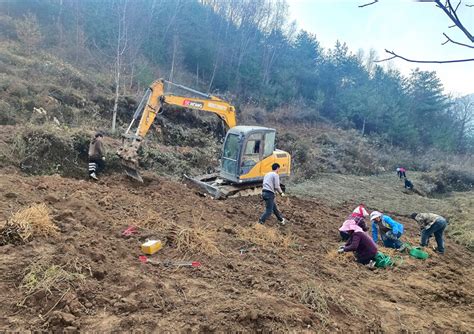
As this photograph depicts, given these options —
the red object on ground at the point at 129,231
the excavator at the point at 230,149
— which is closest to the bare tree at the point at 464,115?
the excavator at the point at 230,149

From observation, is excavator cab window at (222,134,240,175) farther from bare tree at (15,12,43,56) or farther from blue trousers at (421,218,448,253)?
bare tree at (15,12,43,56)

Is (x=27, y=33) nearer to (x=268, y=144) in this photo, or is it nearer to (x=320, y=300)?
(x=268, y=144)

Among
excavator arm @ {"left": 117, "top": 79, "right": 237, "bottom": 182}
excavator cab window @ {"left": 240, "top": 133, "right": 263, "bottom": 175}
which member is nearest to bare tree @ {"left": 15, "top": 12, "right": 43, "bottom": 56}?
excavator arm @ {"left": 117, "top": 79, "right": 237, "bottom": 182}

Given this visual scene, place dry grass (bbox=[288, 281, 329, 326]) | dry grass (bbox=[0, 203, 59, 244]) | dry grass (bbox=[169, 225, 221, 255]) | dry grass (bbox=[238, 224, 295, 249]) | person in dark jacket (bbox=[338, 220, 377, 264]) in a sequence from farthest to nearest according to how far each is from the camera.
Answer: dry grass (bbox=[238, 224, 295, 249]) < person in dark jacket (bbox=[338, 220, 377, 264]) < dry grass (bbox=[169, 225, 221, 255]) < dry grass (bbox=[0, 203, 59, 244]) < dry grass (bbox=[288, 281, 329, 326])

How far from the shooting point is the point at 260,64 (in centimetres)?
3462

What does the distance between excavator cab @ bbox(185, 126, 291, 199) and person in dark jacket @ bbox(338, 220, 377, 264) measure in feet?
14.7

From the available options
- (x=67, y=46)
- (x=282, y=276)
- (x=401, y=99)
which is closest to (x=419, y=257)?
(x=282, y=276)

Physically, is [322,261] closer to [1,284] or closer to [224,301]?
[224,301]

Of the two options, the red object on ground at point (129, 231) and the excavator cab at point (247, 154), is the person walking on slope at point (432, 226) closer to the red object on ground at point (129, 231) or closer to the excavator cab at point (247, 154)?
the excavator cab at point (247, 154)

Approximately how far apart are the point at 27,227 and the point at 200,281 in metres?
2.24

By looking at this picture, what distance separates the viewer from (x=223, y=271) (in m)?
4.91

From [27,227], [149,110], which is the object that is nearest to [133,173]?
[149,110]

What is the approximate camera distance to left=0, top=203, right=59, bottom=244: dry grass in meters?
4.44

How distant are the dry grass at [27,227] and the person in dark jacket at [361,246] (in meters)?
4.70
